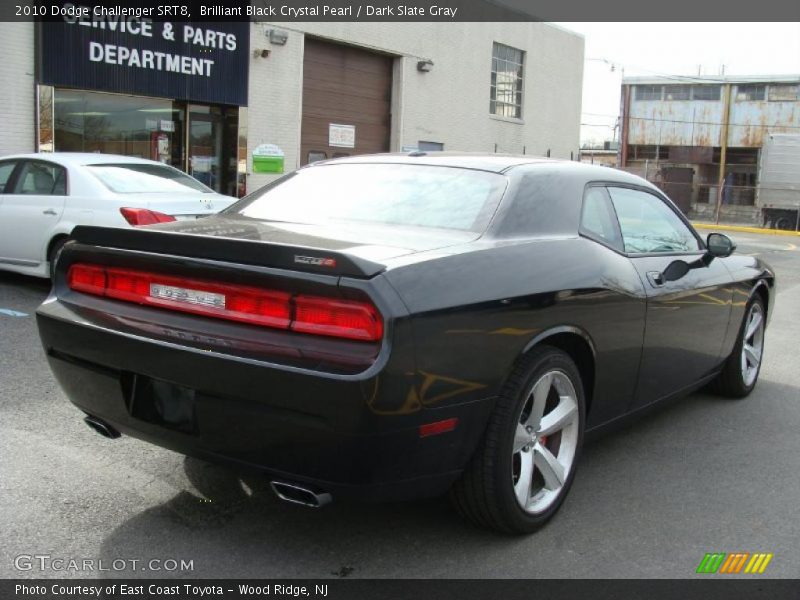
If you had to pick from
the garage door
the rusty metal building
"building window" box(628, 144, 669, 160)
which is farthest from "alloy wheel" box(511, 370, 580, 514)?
"building window" box(628, 144, 669, 160)

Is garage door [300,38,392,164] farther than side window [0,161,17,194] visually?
Yes

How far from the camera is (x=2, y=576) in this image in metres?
2.77

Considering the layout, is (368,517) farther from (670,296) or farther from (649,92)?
(649,92)

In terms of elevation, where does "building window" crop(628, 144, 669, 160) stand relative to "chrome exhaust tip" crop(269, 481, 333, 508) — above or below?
above

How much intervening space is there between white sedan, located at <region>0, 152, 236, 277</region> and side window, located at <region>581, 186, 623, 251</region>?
175 inches

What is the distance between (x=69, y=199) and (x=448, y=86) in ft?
45.1

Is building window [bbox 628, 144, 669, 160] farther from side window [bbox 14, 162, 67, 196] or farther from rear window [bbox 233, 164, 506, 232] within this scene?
rear window [bbox 233, 164, 506, 232]

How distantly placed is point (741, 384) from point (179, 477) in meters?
3.67

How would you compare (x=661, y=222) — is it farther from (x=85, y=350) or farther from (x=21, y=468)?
(x=21, y=468)

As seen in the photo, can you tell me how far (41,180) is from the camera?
8289mm

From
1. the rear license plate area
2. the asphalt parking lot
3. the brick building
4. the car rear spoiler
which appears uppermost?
the brick building

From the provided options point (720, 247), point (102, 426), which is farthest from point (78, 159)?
point (720, 247)

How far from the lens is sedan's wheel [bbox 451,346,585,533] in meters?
3.03

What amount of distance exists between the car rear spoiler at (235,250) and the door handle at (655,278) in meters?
1.83
